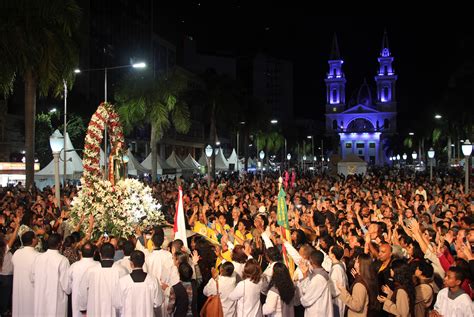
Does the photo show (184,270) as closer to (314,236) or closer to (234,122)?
(314,236)

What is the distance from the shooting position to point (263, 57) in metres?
152

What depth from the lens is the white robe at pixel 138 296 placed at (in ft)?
22.4

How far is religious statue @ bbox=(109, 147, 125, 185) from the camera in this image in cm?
1390

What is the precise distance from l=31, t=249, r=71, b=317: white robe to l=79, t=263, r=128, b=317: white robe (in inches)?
22.5

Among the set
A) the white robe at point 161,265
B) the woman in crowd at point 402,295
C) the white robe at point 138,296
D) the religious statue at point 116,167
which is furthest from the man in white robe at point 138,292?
the religious statue at point 116,167

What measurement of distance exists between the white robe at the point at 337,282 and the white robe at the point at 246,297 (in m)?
1.10

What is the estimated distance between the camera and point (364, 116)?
145m

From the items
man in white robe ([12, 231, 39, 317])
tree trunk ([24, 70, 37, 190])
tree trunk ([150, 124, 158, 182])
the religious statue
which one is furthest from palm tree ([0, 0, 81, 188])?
man in white robe ([12, 231, 39, 317])

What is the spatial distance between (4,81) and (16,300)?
46.5ft

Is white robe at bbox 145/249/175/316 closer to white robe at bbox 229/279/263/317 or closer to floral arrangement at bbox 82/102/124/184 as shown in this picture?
white robe at bbox 229/279/263/317

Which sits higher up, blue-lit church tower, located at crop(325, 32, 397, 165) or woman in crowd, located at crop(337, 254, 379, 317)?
blue-lit church tower, located at crop(325, 32, 397, 165)

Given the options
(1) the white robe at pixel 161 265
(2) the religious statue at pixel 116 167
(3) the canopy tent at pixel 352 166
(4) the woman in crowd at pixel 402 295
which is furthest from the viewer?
(3) the canopy tent at pixel 352 166

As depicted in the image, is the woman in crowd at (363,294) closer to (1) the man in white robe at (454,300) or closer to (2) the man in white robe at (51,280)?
(1) the man in white robe at (454,300)

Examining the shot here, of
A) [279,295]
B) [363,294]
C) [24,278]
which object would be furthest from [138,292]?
[363,294]
